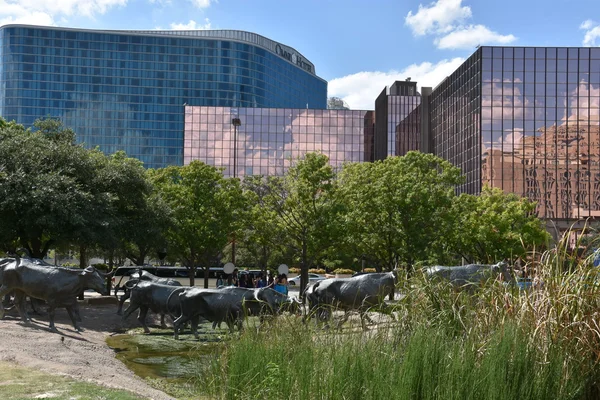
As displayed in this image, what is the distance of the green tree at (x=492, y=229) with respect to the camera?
42.6m

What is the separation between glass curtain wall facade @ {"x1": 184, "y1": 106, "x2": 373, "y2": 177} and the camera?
103 metres

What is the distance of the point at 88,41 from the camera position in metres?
151

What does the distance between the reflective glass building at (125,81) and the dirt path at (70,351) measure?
13155cm

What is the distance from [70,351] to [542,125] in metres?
63.1

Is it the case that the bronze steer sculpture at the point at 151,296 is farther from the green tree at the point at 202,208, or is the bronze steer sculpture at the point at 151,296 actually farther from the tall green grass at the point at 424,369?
the green tree at the point at 202,208

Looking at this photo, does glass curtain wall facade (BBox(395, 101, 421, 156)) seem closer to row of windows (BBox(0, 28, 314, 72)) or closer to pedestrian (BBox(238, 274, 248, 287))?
pedestrian (BBox(238, 274, 248, 287))

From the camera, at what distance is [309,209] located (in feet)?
124

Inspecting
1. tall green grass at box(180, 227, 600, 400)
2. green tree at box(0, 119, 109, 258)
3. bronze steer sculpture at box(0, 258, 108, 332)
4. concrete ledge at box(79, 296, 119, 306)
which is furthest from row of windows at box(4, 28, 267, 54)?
tall green grass at box(180, 227, 600, 400)

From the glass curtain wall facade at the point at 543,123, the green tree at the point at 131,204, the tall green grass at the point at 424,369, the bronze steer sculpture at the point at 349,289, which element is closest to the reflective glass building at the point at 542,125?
the glass curtain wall facade at the point at 543,123

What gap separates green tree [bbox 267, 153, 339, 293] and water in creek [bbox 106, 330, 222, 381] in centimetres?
1644

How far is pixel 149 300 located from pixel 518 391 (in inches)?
654

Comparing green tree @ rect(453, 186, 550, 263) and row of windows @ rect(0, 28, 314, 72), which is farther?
row of windows @ rect(0, 28, 314, 72)

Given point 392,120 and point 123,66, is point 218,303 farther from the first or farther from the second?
point 123,66

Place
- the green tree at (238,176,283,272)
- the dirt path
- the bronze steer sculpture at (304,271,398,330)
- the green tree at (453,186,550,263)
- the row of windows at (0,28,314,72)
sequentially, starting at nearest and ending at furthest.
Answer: the dirt path → the bronze steer sculpture at (304,271,398,330) → the green tree at (238,176,283,272) → the green tree at (453,186,550,263) → the row of windows at (0,28,314,72)
